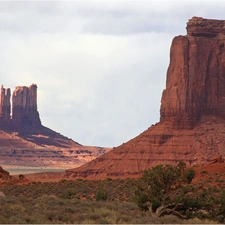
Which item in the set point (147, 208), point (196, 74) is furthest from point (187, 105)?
point (147, 208)

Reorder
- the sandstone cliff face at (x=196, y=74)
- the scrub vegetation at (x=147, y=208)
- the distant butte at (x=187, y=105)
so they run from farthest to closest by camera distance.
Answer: the sandstone cliff face at (x=196, y=74) → the distant butte at (x=187, y=105) → the scrub vegetation at (x=147, y=208)

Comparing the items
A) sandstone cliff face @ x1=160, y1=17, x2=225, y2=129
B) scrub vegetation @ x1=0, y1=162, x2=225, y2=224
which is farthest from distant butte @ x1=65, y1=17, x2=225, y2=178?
scrub vegetation @ x1=0, y1=162, x2=225, y2=224

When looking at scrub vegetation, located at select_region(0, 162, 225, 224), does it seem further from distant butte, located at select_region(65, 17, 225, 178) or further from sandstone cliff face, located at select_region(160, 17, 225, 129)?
sandstone cliff face, located at select_region(160, 17, 225, 129)

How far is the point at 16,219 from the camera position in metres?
28.3

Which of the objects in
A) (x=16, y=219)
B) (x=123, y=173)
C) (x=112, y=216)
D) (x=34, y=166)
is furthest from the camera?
(x=34, y=166)

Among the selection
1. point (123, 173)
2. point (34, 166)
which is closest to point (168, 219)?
point (123, 173)

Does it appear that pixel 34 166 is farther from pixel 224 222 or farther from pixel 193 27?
pixel 224 222

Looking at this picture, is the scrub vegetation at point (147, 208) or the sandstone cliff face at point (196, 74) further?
the sandstone cliff face at point (196, 74)

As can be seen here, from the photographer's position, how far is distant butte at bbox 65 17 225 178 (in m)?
102

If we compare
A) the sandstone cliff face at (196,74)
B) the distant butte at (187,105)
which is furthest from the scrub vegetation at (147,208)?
the sandstone cliff face at (196,74)

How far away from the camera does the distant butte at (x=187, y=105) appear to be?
3996 inches

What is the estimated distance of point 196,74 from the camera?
107438mm

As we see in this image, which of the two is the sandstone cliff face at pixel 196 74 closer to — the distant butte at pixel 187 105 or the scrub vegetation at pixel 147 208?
the distant butte at pixel 187 105

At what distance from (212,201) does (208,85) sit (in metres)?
75.3
